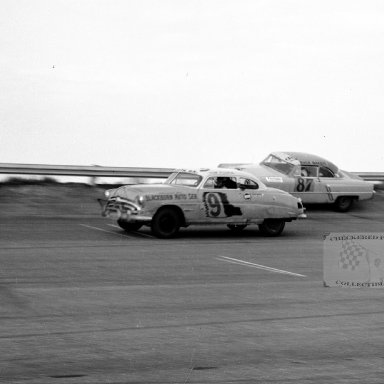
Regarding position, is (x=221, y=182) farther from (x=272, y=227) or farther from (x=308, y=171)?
(x=308, y=171)

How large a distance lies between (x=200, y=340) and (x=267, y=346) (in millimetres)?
686

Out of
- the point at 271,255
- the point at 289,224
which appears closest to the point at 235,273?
the point at 271,255

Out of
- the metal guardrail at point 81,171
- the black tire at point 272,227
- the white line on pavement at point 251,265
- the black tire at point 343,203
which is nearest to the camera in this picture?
the white line on pavement at point 251,265

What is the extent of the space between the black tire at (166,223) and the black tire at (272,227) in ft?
7.75

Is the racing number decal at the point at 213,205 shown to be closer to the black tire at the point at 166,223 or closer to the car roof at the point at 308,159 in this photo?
the black tire at the point at 166,223

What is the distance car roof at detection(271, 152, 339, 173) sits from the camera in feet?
89.3

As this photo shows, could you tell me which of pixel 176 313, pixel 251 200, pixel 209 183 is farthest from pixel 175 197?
pixel 176 313

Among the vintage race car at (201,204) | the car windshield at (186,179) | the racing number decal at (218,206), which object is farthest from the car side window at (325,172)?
the car windshield at (186,179)

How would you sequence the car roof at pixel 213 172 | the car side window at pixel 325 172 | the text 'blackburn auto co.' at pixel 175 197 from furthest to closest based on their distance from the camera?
the car side window at pixel 325 172, the car roof at pixel 213 172, the text 'blackburn auto co.' at pixel 175 197

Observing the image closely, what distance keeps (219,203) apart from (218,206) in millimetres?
70

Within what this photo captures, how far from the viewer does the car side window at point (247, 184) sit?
21.6 m

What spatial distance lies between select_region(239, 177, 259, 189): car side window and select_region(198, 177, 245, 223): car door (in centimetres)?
15

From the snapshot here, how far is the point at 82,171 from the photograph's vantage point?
89.0ft

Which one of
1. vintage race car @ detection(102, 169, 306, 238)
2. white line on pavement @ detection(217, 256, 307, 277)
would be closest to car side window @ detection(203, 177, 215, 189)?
vintage race car @ detection(102, 169, 306, 238)
